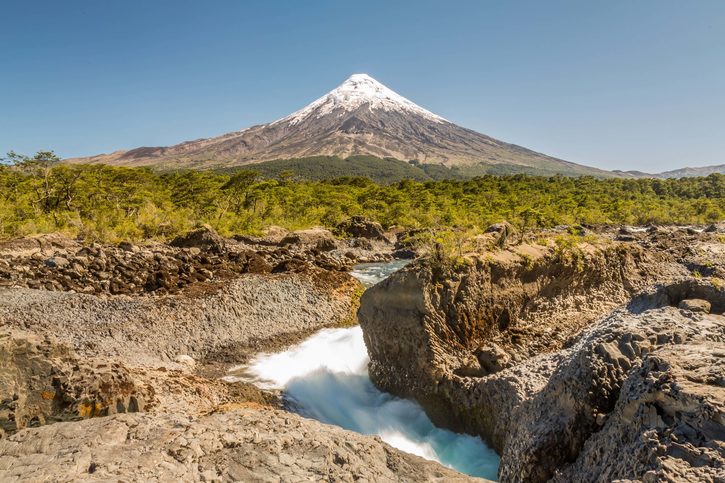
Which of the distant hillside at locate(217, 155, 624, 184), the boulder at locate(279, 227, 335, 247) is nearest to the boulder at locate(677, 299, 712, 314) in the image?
the boulder at locate(279, 227, 335, 247)

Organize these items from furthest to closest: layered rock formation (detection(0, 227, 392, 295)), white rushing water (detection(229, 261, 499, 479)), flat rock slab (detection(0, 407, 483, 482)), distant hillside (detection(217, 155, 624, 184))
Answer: distant hillside (detection(217, 155, 624, 184)) → layered rock formation (detection(0, 227, 392, 295)) → white rushing water (detection(229, 261, 499, 479)) → flat rock slab (detection(0, 407, 483, 482))

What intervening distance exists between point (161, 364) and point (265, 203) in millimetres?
32771

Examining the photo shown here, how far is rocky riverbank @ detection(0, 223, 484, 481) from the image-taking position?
3.96 meters

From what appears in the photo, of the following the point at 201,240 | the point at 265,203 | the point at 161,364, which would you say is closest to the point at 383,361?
the point at 161,364

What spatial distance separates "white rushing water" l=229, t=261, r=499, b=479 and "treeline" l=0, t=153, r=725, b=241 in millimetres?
4741

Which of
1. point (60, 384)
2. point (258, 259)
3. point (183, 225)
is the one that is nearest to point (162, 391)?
point (60, 384)

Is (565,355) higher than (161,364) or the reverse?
higher

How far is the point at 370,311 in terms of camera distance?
9.19 meters

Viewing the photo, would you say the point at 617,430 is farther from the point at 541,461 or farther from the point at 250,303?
the point at 250,303

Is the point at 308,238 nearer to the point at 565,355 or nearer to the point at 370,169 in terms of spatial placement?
the point at 565,355

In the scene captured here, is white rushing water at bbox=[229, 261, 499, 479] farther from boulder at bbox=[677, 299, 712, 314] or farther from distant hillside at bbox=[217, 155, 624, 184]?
distant hillside at bbox=[217, 155, 624, 184]

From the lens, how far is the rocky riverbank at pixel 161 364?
3965mm

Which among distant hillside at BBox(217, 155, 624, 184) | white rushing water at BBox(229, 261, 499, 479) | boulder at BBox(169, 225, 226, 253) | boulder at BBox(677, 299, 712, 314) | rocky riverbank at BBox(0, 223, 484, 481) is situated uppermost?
distant hillside at BBox(217, 155, 624, 184)

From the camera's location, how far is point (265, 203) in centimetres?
4181
